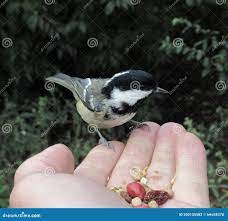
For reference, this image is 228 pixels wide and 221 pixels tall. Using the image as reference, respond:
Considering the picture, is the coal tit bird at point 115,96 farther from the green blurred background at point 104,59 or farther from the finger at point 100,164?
the green blurred background at point 104,59

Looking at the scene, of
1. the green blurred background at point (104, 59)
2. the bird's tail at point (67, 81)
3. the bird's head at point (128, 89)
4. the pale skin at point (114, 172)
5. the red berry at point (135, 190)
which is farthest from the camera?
the green blurred background at point (104, 59)

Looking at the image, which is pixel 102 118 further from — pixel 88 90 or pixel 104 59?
pixel 104 59

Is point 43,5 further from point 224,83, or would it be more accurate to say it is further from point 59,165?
point 59,165

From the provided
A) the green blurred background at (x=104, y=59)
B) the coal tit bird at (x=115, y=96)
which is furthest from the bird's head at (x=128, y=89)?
the green blurred background at (x=104, y=59)

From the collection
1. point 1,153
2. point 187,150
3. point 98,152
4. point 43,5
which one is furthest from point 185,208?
point 43,5

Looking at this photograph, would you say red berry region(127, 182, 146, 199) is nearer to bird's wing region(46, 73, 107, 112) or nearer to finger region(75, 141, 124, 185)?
finger region(75, 141, 124, 185)

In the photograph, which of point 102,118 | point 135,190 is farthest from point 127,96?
point 135,190

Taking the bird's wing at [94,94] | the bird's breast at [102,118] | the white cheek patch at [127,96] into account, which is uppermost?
the white cheek patch at [127,96]
